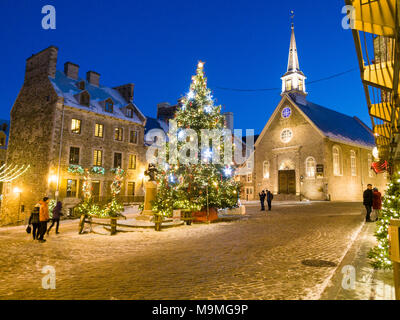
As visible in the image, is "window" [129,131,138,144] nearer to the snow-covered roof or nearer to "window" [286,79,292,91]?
the snow-covered roof

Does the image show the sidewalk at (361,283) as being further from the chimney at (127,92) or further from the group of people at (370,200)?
the chimney at (127,92)

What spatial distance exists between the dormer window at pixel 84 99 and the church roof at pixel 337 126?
25.6 m

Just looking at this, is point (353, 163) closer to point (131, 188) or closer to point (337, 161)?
point (337, 161)

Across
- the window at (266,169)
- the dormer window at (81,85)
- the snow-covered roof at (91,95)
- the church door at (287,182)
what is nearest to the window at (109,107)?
the snow-covered roof at (91,95)

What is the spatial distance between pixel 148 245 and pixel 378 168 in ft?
61.4

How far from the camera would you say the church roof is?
1388 inches

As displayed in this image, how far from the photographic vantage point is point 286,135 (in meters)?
37.3

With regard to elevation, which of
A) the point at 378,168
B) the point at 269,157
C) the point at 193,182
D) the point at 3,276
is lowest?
the point at 3,276

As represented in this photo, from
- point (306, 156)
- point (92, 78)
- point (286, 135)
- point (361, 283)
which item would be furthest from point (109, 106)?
point (361, 283)

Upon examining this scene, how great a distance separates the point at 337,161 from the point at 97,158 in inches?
1118

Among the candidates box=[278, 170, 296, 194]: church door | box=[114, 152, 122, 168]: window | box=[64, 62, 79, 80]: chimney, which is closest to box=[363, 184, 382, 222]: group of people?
box=[278, 170, 296, 194]: church door

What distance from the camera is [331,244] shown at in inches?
333
